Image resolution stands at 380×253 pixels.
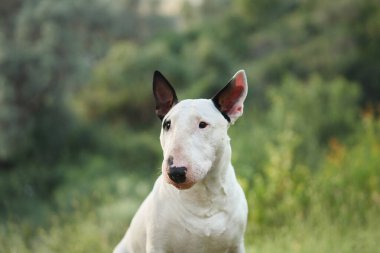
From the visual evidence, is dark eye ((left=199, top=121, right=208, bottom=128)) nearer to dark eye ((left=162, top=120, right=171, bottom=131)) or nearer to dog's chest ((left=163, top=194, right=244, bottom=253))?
dark eye ((left=162, top=120, right=171, bottom=131))

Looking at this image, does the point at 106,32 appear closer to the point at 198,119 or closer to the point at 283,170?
the point at 283,170

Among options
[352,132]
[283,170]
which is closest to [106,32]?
[352,132]

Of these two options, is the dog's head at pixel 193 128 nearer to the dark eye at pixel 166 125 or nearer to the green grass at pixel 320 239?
the dark eye at pixel 166 125

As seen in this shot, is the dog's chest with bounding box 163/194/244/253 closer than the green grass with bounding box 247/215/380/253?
Yes

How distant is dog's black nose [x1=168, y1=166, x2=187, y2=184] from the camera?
8.48 feet

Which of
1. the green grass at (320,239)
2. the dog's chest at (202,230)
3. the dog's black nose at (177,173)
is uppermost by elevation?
the dog's black nose at (177,173)

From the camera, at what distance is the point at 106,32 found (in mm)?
16500

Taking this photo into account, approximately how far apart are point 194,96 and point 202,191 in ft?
37.4

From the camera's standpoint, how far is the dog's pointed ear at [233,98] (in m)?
2.92

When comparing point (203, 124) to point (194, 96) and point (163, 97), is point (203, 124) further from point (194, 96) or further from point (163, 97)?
point (194, 96)

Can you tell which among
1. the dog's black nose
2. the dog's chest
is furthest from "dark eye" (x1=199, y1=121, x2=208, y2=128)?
the dog's chest

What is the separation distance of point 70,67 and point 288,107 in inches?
200

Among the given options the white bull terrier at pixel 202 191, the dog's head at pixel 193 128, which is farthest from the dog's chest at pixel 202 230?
the dog's head at pixel 193 128

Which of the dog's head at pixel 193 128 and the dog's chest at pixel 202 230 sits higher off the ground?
the dog's head at pixel 193 128
